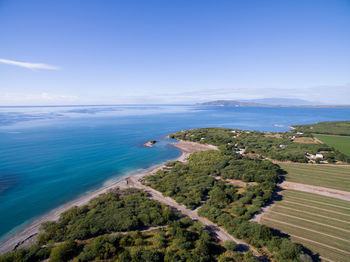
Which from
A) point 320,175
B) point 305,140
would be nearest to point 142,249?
point 320,175

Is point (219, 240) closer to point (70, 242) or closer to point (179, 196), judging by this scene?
point (179, 196)

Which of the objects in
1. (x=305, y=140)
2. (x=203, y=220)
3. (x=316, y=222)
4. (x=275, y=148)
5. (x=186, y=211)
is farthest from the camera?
(x=305, y=140)

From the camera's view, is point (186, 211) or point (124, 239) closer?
point (124, 239)

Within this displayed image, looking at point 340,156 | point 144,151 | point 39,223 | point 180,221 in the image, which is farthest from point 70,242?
point 340,156

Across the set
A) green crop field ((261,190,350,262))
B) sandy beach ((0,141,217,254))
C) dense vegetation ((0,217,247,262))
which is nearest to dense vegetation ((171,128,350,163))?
green crop field ((261,190,350,262))

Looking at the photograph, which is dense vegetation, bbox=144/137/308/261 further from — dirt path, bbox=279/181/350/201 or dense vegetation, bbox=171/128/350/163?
dense vegetation, bbox=171/128/350/163

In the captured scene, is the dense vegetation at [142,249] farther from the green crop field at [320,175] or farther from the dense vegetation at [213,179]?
the green crop field at [320,175]

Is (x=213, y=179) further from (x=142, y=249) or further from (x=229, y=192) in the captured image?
(x=142, y=249)
